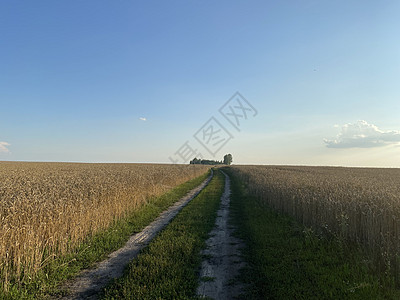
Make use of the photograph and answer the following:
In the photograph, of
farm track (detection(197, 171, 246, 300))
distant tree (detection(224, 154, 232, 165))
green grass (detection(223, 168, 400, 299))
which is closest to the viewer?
green grass (detection(223, 168, 400, 299))

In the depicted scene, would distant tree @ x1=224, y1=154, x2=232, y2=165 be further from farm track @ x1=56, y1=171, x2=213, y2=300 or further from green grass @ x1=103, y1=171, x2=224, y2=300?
farm track @ x1=56, y1=171, x2=213, y2=300

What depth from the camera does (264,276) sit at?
6336 millimetres

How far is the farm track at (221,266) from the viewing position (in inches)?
223

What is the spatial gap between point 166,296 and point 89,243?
4.88m

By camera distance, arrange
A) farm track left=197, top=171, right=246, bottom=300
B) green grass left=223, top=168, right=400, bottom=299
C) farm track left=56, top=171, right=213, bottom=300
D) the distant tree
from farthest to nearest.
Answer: the distant tree → farm track left=56, top=171, right=213, bottom=300 → farm track left=197, top=171, right=246, bottom=300 → green grass left=223, top=168, right=400, bottom=299

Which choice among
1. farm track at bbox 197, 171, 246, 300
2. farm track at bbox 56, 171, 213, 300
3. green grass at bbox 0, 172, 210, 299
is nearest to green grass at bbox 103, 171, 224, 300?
farm track at bbox 197, 171, 246, 300

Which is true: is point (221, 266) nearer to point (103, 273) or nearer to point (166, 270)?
point (166, 270)

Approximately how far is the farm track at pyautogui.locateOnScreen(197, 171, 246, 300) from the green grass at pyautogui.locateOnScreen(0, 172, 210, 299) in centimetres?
363

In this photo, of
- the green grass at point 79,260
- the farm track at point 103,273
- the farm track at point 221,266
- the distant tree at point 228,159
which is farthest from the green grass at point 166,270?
the distant tree at point 228,159

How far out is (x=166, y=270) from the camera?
6.55 metres

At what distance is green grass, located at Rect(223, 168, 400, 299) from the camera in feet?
17.8

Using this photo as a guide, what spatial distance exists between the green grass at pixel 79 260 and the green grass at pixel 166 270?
1578 millimetres

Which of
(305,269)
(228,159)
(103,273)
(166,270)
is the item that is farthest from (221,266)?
(228,159)

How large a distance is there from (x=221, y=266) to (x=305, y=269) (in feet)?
7.96
